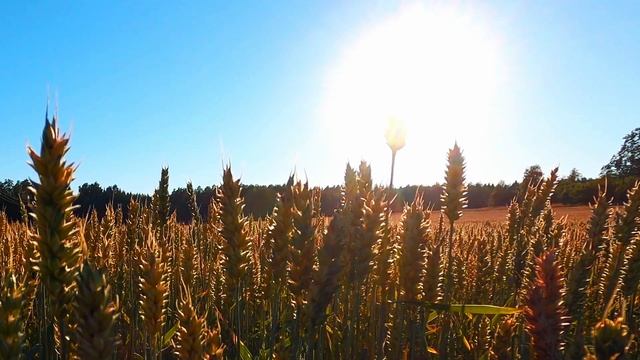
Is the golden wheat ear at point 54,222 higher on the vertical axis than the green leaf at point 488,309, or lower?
higher

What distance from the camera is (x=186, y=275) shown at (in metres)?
3.43

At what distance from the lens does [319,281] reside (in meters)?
1.90

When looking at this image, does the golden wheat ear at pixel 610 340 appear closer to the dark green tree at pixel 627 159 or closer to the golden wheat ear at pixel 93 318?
the golden wheat ear at pixel 93 318

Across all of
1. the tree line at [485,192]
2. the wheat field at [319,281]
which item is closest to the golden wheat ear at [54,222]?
the wheat field at [319,281]

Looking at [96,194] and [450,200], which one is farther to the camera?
[96,194]

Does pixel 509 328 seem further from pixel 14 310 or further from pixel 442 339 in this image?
pixel 14 310

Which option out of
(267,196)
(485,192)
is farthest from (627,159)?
(267,196)

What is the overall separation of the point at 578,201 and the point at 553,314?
43.5m

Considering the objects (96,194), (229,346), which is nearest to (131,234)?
(229,346)

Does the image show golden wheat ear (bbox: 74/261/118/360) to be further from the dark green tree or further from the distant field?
the dark green tree

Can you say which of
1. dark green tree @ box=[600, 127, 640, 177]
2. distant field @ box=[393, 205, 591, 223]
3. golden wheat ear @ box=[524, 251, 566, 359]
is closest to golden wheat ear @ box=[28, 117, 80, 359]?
golden wheat ear @ box=[524, 251, 566, 359]

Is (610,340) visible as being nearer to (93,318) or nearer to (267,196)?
(93,318)

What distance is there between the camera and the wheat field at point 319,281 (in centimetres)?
150

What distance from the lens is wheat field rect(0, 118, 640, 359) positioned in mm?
1497
